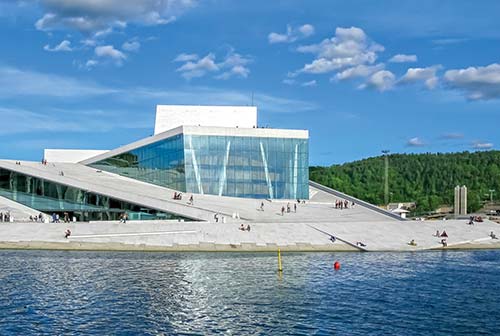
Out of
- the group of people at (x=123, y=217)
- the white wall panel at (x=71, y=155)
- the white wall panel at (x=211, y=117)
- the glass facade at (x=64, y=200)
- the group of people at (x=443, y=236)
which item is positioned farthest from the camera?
the white wall panel at (x=71, y=155)

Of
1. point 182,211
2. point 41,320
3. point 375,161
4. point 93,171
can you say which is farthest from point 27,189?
point 375,161

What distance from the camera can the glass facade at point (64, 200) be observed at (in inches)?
1628

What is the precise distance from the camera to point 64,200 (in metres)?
42.8

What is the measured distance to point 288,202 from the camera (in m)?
47.2

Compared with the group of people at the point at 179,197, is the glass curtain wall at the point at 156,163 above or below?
above

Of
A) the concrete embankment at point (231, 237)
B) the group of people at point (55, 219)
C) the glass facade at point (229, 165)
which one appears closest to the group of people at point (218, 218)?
the concrete embankment at point (231, 237)

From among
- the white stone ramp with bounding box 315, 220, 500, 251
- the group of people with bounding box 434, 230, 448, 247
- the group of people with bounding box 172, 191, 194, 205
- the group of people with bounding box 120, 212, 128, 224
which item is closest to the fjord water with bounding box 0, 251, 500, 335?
the white stone ramp with bounding box 315, 220, 500, 251

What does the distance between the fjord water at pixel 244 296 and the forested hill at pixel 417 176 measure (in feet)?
228

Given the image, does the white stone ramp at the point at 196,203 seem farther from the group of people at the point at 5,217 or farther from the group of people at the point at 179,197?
the group of people at the point at 5,217

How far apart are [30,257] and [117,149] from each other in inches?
874

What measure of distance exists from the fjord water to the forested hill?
6943cm

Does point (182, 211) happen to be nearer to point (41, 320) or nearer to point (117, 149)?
point (117, 149)

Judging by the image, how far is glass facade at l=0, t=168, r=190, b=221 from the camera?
4134 cm

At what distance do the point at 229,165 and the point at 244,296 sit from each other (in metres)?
27.9
